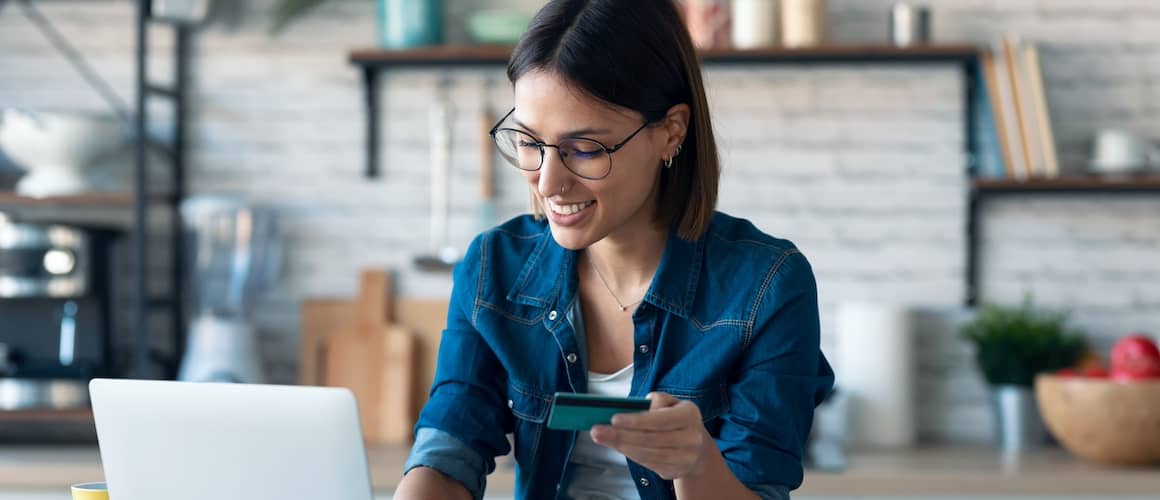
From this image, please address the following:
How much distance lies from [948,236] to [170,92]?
1966 millimetres

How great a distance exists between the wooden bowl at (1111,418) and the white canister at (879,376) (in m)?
0.44

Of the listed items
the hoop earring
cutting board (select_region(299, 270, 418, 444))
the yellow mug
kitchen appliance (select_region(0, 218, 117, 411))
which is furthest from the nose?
kitchen appliance (select_region(0, 218, 117, 411))

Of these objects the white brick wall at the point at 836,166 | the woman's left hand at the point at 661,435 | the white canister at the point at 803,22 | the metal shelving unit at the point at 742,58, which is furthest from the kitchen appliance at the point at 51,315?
the woman's left hand at the point at 661,435

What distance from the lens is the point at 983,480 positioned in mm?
2480

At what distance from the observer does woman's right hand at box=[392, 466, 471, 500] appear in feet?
4.77

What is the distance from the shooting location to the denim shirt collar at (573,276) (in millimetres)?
1580

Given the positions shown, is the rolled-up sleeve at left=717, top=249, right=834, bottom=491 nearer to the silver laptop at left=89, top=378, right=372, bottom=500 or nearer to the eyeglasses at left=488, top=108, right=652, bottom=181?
the eyeglasses at left=488, top=108, right=652, bottom=181

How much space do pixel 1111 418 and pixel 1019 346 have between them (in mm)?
366

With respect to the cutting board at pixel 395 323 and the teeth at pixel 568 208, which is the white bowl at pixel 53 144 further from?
the teeth at pixel 568 208

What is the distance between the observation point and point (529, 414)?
5.28 ft

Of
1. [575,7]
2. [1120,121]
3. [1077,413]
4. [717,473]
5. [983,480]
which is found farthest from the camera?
[1120,121]

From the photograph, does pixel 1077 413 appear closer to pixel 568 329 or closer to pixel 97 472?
pixel 568 329

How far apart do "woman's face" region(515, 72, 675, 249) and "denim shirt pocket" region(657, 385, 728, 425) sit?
0.72 feet

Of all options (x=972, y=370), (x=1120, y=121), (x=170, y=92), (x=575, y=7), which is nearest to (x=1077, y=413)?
(x=972, y=370)
